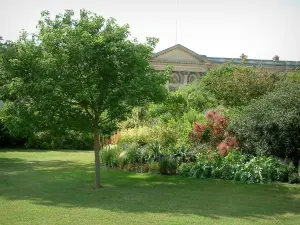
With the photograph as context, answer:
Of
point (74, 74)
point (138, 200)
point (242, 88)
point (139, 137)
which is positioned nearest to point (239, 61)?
point (242, 88)

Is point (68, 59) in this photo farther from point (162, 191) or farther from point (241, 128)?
point (241, 128)

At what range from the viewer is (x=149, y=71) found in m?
12.8

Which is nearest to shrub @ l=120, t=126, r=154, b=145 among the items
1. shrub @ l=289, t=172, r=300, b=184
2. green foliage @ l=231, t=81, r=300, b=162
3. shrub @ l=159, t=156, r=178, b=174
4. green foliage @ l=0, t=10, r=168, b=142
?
shrub @ l=159, t=156, r=178, b=174

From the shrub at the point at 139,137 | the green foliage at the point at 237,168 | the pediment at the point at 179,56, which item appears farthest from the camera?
the pediment at the point at 179,56

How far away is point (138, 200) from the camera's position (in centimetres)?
1015

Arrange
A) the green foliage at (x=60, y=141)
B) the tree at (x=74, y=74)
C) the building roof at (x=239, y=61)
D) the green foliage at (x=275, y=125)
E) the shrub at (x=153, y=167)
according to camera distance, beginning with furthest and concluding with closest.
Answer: the building roof at (x=239, y=61) → the green foliage at (x=60, y=141) → the shrub at (x=153, y=167) → the green foliage at (x=275, y=125) → the tree at (x=74, y=74)

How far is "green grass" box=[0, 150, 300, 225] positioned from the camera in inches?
323

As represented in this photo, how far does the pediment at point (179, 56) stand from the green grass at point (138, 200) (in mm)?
50263

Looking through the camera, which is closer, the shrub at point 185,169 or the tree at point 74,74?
the tree at point 74,74

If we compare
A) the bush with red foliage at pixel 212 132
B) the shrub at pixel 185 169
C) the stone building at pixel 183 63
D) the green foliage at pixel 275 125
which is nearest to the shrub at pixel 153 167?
the shrub at pixel 185 169

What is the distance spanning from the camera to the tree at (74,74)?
11.1 metres

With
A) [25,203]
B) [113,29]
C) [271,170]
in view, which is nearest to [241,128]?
[271,170]

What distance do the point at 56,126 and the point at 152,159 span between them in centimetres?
518

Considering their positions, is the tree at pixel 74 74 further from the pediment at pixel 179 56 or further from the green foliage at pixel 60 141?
the pediment at pixel 179 56
